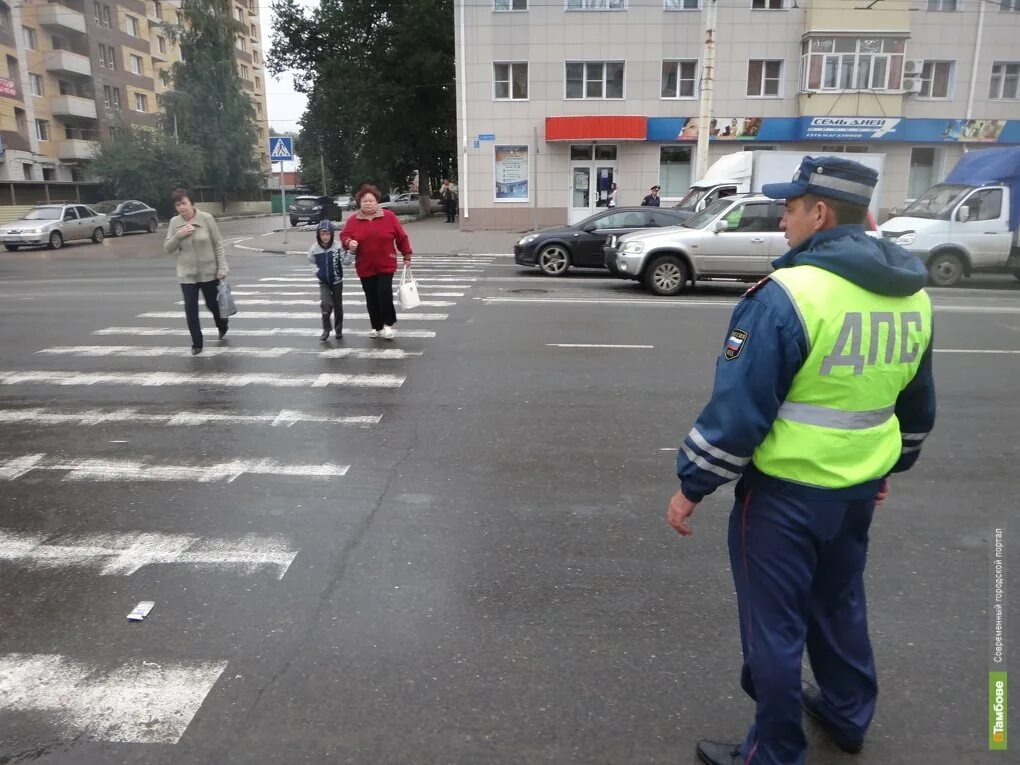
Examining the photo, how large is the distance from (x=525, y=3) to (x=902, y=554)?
30.3 metres

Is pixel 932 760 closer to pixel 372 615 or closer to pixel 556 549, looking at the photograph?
pixel 556 549

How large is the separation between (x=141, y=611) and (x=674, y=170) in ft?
101

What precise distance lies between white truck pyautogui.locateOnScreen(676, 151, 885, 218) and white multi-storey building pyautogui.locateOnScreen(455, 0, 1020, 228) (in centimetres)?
989

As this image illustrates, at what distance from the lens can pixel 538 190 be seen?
31.5 meters

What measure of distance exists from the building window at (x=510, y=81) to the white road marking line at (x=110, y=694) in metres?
30.2

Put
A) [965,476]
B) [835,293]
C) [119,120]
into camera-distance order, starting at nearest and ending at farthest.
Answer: [835,293] → [965,476] → [119,120]

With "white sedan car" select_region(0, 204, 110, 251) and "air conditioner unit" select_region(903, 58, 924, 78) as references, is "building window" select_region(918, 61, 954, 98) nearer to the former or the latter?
"air conditioner unit" select_region(903, 58, 924, 78)

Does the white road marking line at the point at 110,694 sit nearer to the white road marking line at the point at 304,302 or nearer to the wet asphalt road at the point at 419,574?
the wet asphalt road at the point at 419,574

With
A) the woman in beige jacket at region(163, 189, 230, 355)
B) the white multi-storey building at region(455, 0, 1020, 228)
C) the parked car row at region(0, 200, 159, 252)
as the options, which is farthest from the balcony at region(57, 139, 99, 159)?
the woman in beige jacket at region(163, 189, 230, 355)

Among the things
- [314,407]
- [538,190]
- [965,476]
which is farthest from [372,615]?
[538,190]

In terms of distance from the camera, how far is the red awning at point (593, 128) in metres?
30.2

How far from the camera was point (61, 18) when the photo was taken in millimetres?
49000

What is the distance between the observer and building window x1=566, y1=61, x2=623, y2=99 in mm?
30703

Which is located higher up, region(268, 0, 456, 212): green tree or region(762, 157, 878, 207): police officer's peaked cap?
region(268, 0, 456, 212): green tree
